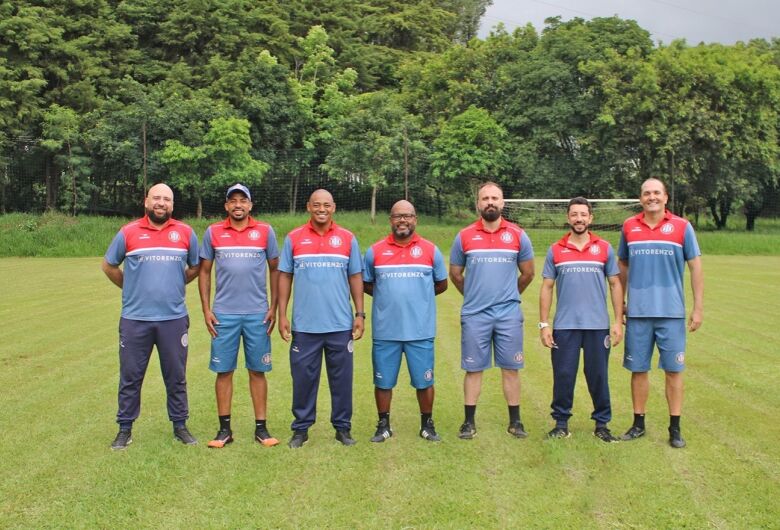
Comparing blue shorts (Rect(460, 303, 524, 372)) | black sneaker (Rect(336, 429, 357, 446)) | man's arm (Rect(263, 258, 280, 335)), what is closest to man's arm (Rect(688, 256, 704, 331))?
blue shorts (Rect(460, 303, 524, 372))

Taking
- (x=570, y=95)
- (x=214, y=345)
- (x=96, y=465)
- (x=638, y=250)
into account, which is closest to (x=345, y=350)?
(x=214, y=345)

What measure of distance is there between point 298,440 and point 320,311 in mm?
897

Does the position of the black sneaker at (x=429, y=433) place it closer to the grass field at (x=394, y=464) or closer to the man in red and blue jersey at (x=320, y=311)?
the grass field at (x=394, y=464)

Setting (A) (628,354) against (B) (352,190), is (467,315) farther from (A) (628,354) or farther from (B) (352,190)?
(B) (352,190)

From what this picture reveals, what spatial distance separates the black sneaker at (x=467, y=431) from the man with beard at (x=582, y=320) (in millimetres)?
535

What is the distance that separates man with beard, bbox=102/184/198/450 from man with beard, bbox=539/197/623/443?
8.47 ft

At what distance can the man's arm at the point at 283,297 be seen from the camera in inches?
192

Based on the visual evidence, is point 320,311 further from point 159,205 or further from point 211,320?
point 159,205

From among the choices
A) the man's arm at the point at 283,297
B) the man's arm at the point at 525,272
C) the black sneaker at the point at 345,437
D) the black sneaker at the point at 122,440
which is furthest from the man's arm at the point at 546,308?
the black sneaker at the point at 122,440

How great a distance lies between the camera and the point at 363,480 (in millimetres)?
4176

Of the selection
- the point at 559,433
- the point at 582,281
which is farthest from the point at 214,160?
the point at 559,433

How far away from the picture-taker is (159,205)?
4.88 m

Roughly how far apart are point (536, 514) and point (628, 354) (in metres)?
1.82

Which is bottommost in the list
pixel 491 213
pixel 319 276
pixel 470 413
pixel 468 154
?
pixel 470 413
